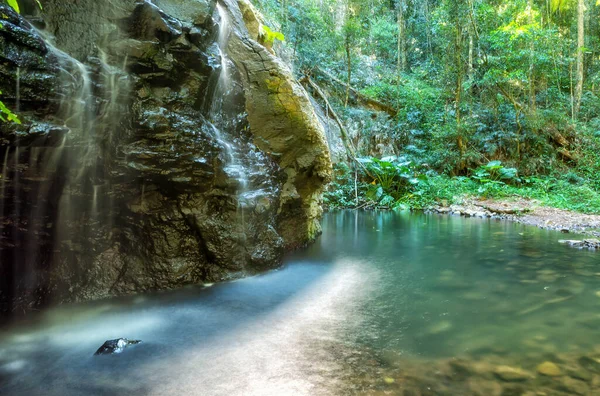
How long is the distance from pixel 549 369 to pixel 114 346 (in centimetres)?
359

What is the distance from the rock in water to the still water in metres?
0.08

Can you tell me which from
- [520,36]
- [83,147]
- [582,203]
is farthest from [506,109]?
[83,147]

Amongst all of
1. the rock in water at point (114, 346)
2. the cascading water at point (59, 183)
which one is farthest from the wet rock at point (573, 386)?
the cascading water at point (59, 183)

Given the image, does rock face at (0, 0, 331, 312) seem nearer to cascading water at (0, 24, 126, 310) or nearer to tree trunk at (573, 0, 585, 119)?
cascading water at (0, 24, 126, 310)

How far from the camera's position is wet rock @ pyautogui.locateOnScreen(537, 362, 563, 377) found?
273 cm

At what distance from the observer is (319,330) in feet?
12.2

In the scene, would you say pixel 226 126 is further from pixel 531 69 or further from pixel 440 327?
pixel 531 69

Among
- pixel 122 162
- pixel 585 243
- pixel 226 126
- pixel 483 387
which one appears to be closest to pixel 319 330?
pixel 483 387

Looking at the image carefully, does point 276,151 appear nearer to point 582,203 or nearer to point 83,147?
point 83,147

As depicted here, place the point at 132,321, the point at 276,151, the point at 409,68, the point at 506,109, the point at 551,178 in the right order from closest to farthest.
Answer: the point at 132,321, the point at 276,151, the point at 551,178, the point at 506,109, the point at 409,68

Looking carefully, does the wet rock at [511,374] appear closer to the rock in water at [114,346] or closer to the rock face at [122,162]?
the rock in water at [114,346]

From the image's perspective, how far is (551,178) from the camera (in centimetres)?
1478

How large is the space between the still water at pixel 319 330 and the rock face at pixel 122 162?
53cm

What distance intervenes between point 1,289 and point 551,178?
1729cm
